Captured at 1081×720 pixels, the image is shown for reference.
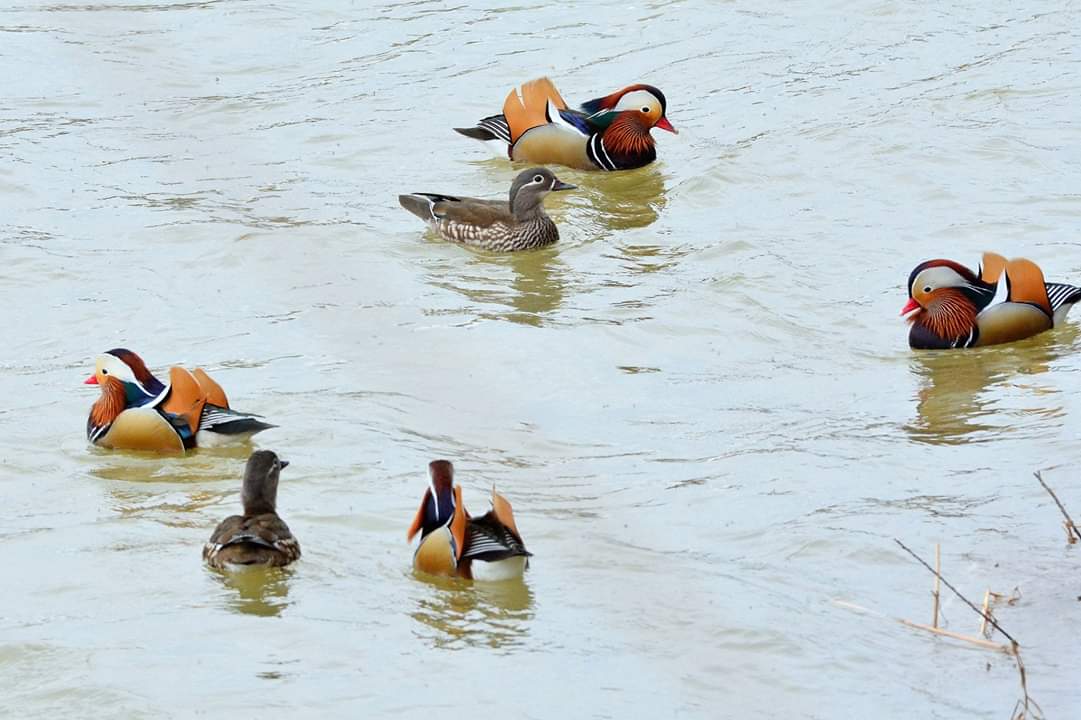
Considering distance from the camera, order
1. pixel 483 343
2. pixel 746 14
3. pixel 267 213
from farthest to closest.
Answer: pixel 746 14, pixel 267 213, pixel 483 343

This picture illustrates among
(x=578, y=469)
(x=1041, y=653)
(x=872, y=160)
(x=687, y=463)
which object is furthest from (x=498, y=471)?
(x=872, y=160)

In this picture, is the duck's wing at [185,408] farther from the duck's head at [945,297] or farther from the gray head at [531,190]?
the gray head at [531,190]

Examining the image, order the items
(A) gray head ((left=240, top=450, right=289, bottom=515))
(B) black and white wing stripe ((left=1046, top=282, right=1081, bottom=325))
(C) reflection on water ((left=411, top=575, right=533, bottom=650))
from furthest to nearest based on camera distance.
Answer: (B) black and white wing stripe ((left=1046, top=282, right=1081, bottom=325))
(A) gray head ((left=240, top=450, right=289, bottom=515))
(C) reflection on water ((left=411, top=575, right=533, bottom=650))

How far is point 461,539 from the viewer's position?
7.66 metres

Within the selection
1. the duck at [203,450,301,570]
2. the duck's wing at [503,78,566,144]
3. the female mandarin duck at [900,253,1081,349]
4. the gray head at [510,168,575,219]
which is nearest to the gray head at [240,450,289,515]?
the duck at [203,450,301,570]

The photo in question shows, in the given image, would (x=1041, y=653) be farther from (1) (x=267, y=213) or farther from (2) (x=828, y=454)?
(1) (x=267, y=213)

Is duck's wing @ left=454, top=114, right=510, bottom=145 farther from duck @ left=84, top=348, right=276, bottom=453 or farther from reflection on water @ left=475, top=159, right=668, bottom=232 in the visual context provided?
duck @ left=84, top=348, right=276, bottom=453

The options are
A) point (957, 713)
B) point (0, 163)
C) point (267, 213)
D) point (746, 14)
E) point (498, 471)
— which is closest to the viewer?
point (957, 713)

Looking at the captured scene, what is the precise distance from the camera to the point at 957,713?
6.40 metres

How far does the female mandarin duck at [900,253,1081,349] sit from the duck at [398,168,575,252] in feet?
11.5

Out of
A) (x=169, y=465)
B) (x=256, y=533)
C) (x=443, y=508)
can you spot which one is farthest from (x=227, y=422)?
(x=443, y=508)

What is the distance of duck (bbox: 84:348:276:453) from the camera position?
9555 mm

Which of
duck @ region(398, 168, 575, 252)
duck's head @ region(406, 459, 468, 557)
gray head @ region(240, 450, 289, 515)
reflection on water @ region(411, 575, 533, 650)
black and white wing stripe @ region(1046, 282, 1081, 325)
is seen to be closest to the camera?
reflection on water @ region(411, 575, 533, 650)

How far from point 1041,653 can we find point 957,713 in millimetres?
617
